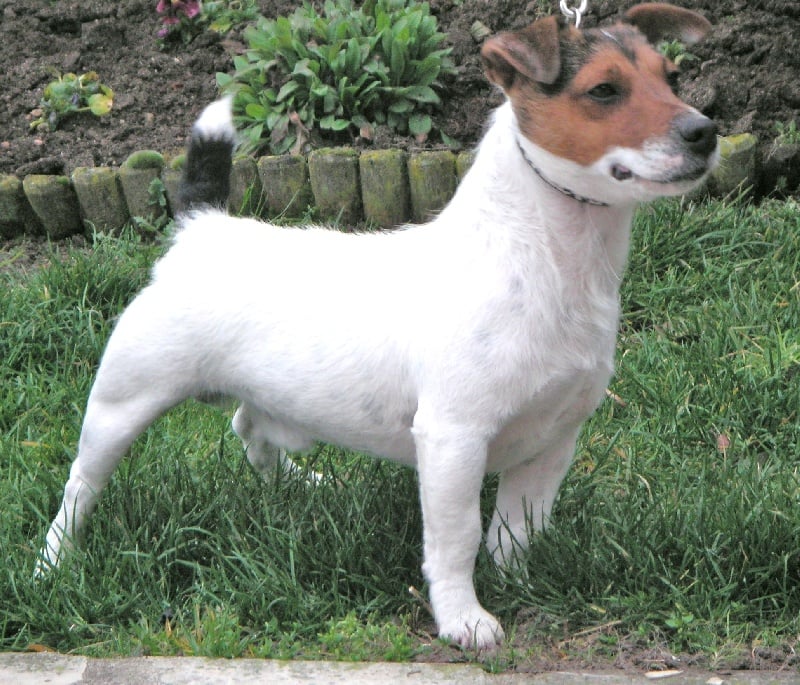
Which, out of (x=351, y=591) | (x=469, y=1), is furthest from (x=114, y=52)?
(x=351, y=591)

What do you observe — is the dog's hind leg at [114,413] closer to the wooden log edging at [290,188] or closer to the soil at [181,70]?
the wooden log edging at [290,188]

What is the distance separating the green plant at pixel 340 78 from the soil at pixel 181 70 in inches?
8.6

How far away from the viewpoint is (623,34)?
3127 millimetres

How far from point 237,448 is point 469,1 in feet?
11.7

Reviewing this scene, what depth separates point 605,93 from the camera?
2934mm

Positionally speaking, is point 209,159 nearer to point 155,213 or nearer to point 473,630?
point 473,630

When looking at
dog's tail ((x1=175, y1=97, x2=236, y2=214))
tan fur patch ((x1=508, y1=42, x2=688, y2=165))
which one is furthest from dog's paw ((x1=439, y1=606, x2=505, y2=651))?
dog's tail ((x1=175, y1=97, x2=236, y2=214))

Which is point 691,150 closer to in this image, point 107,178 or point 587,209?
point 587,209

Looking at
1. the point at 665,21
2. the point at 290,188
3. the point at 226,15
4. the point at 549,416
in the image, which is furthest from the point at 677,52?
the point at 549,416

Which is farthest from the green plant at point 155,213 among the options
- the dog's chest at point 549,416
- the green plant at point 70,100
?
the dog's chest at point 549,416

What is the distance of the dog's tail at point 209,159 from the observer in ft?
12.3

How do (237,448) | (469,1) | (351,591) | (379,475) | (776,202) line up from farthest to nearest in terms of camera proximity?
(469,1)
(776,202)
(237,448)
(379,475)
(351,591)

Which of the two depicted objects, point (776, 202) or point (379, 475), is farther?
point (776, 202)

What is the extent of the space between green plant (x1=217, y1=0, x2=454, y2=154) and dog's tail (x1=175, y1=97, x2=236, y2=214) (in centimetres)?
216
